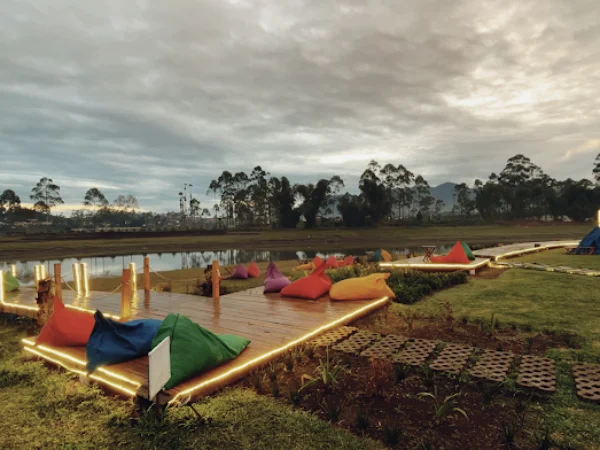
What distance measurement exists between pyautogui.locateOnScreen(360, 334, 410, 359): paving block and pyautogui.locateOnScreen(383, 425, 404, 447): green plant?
174 centimetres

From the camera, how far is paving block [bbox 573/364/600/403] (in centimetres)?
390

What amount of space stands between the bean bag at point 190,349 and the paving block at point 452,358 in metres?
2.77

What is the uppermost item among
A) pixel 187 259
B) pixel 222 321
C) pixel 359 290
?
pixel 359 290

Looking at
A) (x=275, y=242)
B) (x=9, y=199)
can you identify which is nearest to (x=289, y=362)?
(x=275, y=242)

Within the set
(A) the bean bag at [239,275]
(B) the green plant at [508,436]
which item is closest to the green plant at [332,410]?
(B) the green plant at [508,436]

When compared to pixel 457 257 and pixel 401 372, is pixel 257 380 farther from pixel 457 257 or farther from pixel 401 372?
pixel 457 257

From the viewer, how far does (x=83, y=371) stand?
4.76 m

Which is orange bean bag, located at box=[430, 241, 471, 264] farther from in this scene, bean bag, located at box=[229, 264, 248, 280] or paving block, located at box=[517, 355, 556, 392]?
paving block, located at box=[517, 355, 556, 392]

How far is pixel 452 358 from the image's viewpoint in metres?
4.96

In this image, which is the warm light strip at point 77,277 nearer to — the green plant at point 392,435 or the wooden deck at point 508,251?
the green plant at point 392,435

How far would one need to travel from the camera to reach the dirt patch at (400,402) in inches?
131

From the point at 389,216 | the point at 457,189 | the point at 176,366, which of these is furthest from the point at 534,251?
the point at 457,189

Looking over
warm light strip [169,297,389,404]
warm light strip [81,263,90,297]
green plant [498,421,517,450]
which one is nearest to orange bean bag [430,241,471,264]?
warm light strip [169,297,389,404]

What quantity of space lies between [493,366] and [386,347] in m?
1.46
